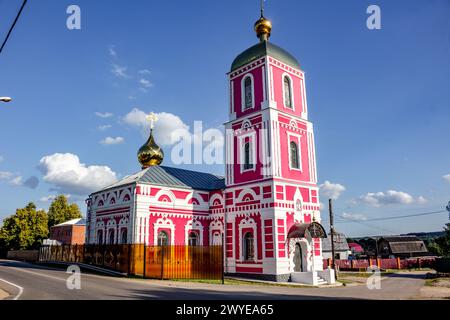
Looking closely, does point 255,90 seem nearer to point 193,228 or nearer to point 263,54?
point 263,54

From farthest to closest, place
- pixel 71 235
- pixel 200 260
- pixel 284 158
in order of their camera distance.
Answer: pixel 71 235 < pixel 284 158 < pixel 200 260

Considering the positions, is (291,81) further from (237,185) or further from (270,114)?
(237,185)

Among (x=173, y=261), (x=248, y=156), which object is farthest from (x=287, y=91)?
(x=173, y=261)

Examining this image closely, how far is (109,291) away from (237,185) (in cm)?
1258

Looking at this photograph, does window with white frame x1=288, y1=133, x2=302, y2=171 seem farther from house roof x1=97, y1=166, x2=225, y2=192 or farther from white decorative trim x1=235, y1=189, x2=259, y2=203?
house roof x1=97, y1=166, x2=225, y2=192

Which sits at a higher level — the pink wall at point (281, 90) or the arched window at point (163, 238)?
the pink wall at point (281, 90)

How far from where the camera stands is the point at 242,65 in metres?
25.9

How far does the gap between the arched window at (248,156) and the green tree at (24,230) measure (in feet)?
130

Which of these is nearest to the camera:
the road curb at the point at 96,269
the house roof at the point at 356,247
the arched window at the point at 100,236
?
the road curb at the point at 96,269

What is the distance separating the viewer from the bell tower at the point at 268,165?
2192 centimetres

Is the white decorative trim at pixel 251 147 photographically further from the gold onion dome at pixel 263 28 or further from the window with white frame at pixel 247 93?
→ the gold onion dome at pixel 263 28

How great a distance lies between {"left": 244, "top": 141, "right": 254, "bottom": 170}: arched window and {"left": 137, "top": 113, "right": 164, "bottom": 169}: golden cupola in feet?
30.4

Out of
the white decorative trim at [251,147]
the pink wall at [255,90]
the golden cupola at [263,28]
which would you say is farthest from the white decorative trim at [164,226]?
the golden cupola at [263,28]
